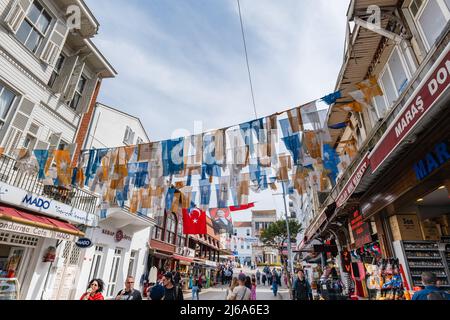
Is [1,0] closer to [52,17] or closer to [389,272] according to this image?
[52,17]

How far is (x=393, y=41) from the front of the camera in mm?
6387

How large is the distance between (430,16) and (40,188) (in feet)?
43.0

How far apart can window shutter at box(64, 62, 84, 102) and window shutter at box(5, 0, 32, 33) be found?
297 cm

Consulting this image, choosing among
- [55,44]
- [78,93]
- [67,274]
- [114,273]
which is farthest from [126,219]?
[55,44]

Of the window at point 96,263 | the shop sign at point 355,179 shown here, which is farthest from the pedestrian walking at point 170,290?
the window at point 96,263

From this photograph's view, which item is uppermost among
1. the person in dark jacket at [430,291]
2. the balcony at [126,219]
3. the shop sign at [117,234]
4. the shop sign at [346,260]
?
the balcony at [126,219]

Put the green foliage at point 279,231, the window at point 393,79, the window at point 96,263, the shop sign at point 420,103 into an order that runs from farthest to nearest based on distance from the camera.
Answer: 1. the green foliage at point 279,231
2. the window at point 96,263
3. the window at point 393,79
4. the shop sign at point 420,103

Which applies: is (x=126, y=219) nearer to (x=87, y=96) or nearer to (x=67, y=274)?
(x=67, y=274)

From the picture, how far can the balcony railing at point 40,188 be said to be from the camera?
8141mm

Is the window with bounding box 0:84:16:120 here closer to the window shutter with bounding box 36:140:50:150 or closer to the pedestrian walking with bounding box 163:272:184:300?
the window shutter with bounding box 36:140:50:150

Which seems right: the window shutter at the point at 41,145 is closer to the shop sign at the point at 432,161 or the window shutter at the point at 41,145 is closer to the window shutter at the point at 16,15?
the window shutter at the point at 16,15

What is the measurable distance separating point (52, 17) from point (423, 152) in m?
14.0

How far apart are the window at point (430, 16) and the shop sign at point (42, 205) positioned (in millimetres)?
12321

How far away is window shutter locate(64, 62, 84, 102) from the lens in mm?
11194
